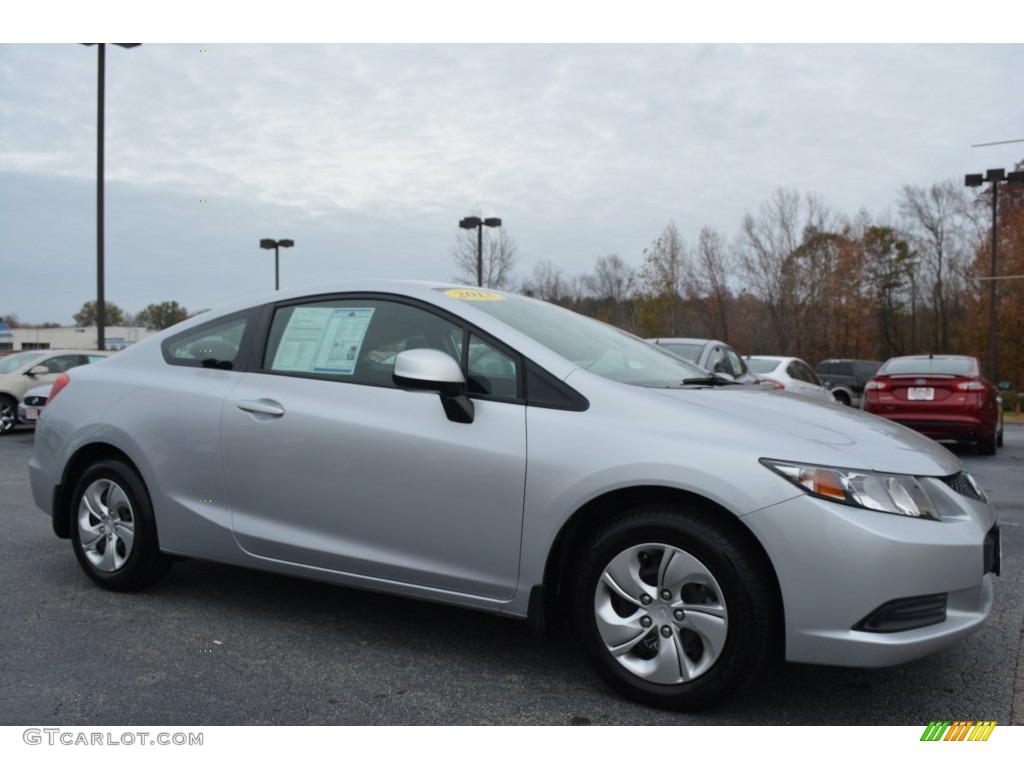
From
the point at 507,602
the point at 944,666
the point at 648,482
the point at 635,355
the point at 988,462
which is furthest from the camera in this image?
the point at 988,462

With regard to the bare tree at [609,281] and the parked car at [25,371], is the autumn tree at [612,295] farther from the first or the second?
the parked car at [25,371]

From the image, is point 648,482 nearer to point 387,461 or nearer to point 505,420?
point 505,420

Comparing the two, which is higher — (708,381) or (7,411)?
(708,381)

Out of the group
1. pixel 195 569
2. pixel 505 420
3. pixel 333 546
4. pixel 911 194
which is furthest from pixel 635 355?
pixel 911 194

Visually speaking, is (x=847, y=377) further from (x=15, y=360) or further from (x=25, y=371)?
(x=15, y=360)

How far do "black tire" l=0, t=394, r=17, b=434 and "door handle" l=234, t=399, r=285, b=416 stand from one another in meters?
12.7

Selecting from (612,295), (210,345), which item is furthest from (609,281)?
(210,345)

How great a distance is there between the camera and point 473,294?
3.87m

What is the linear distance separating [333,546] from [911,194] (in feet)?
174

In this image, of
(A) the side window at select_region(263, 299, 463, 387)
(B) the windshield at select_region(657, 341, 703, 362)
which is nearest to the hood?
(A) the side window at select_region(263, 299, 463, 387)

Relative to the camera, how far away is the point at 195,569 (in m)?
5.00

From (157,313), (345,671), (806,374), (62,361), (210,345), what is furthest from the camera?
(157,313)

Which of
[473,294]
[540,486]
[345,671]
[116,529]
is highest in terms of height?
[473,294]

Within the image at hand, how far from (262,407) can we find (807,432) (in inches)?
89.9
